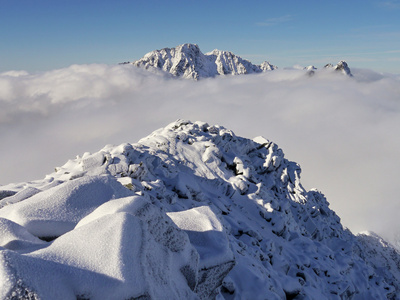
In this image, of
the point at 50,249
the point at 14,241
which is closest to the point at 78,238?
the point at 50,249

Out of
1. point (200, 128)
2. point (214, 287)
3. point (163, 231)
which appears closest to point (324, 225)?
point (200, 128)

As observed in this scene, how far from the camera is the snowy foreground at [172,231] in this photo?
193 inches

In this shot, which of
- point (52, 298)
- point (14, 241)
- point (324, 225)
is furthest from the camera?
point (324, 225)

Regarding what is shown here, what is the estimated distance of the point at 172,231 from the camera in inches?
294

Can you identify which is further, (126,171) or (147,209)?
(126,171)

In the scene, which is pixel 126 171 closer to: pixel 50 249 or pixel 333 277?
pixel 50 249

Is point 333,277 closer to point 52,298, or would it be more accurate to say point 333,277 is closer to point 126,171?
point 126,171

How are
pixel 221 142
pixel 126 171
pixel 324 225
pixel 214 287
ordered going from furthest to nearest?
pixel 324 225
pixel 221 142
pixel 126 171
pixel 214 287

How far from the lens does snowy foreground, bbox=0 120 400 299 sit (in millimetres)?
4910

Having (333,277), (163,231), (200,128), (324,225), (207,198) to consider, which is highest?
(163,231)

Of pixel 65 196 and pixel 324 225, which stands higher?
pixel 65 196

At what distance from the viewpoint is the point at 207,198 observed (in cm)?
2088

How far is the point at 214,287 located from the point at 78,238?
17.6ft

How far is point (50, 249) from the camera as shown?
512cm
